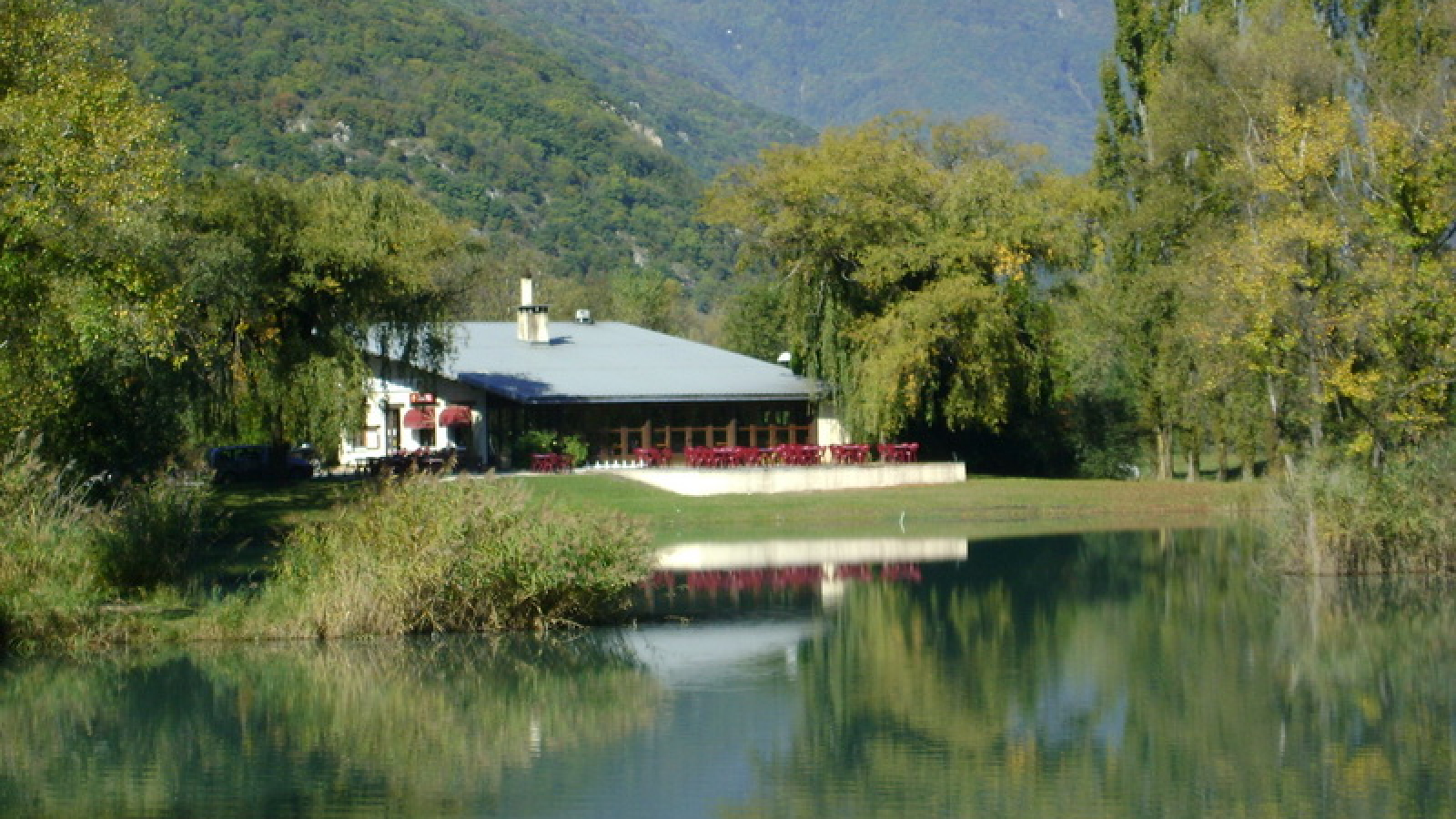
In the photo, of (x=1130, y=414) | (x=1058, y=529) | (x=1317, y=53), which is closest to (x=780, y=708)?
(x=1058, y=529)

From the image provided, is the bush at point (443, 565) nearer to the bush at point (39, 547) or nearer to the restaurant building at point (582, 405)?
the bush at point (39, 547)

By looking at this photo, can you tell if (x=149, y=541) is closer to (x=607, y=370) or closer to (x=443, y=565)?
(x=443, y=565)

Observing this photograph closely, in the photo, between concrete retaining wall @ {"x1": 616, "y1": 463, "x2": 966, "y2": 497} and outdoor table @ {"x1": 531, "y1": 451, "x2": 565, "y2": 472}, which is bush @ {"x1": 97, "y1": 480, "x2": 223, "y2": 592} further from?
outdoor table @ {"x1": 531, "y1": 451, "x2": 565, "y2": 472}

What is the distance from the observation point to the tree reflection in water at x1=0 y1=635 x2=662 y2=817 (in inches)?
602

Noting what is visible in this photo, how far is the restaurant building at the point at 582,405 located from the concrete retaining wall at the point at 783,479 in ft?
15.7

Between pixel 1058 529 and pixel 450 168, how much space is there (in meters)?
95.6

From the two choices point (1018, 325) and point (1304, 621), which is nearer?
point (1304, 621)

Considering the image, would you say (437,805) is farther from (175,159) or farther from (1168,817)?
(175,159)

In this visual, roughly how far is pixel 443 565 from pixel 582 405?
30.1 meters

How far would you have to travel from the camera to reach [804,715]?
18.5m

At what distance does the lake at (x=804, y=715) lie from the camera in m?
15.0

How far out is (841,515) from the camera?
42.5m

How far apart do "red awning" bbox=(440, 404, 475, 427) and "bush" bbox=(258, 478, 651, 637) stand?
27294 millimetres

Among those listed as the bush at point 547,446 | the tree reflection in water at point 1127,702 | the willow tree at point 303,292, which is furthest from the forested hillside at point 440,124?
the tree reflection in water at point 1127,702
